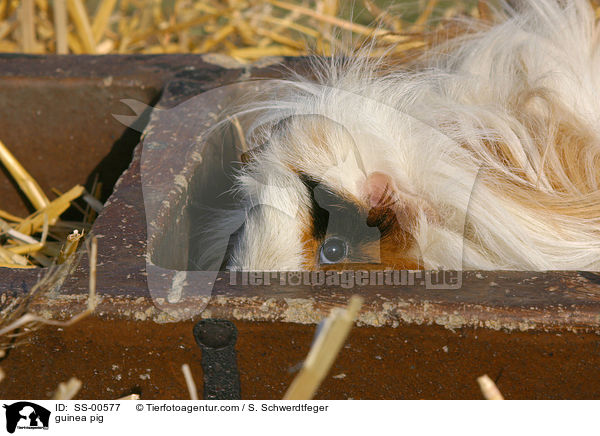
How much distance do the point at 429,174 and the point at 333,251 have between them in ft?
0.55

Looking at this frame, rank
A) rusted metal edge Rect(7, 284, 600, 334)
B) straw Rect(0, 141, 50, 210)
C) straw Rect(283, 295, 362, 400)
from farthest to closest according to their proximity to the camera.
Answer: straw Rect(0, 141, 50, 210) < rusted metal edge Rect(7, 284, 600, 334) < straw Rect(283, 295, 362, 400)

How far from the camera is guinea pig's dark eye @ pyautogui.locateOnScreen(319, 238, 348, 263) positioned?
3.17 ft

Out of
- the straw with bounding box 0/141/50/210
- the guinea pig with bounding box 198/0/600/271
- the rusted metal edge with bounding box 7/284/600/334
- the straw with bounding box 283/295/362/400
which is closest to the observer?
the straw with bounding box 283/295/362/400

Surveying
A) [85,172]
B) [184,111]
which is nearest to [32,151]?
[85,172]

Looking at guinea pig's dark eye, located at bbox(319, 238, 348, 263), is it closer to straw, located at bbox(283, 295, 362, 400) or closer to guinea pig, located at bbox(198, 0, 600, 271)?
guinea pig, located at bbox(198, 0, 600, 271)

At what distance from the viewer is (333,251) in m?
0.97

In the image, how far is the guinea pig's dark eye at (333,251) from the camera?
3.17 feet

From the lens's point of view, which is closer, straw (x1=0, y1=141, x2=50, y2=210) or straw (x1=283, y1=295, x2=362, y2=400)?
straw (x1=283, y1=295, x2=362, y2=400)
